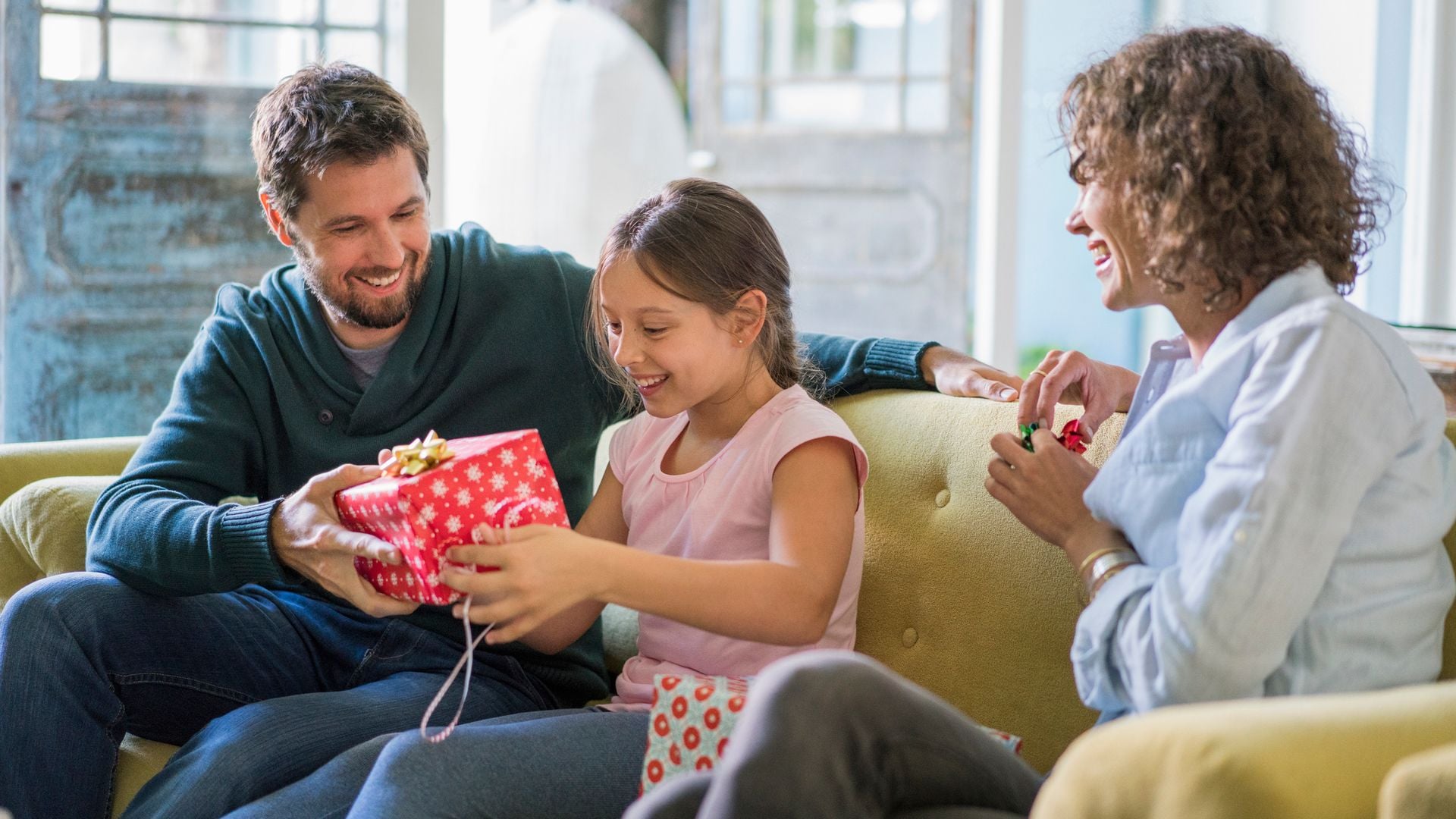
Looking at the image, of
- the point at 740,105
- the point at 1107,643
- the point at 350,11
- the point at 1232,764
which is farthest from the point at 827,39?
the point at 1232,764

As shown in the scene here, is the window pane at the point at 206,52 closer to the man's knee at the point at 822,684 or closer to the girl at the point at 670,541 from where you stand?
the girl at the point at 670,541

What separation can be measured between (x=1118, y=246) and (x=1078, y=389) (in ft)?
1.02

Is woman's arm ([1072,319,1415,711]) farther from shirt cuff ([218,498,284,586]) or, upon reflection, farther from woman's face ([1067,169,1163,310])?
shirt cuff ([218,498,284,586])

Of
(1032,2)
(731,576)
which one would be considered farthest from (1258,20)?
(731,576)

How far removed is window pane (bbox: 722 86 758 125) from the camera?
4.28 metres

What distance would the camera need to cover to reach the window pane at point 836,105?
4.17m

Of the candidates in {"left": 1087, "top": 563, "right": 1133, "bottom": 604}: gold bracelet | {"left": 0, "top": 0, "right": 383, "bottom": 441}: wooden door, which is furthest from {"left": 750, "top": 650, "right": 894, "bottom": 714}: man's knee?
{"left": 0, "top": 0, "right": 383, "bottom": 441}: wooden door

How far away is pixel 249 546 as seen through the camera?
5.09ft

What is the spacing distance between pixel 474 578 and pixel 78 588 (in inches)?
23.2

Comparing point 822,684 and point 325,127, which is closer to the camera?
point 822,684

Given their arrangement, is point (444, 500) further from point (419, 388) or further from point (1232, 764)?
point (1232, 764)

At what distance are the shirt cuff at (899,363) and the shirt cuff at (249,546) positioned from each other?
0.79 meters

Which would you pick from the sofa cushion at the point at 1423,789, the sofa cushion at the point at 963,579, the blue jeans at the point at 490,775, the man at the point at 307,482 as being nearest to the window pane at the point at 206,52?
the man at the point at 307,482

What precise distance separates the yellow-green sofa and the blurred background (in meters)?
0.56
